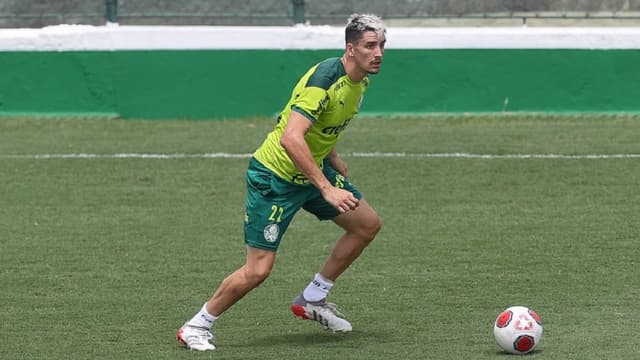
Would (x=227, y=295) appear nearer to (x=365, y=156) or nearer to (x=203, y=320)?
(x=203, y=320)

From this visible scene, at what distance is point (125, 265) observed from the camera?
33.8ft

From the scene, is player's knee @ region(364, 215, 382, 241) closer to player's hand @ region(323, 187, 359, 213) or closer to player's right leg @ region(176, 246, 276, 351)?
player's right leg @ region(176, 246, 276, 351)

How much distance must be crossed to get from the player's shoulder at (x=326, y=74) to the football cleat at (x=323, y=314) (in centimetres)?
147

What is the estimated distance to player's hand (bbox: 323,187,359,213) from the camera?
7.32 meters

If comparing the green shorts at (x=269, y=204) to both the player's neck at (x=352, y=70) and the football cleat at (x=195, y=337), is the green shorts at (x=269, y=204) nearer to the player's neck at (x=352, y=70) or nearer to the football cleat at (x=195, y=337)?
the football cleat at (x=195, y=337)

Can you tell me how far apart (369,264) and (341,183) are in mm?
2206

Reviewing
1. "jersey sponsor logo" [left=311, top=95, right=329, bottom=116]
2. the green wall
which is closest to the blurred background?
the green wall

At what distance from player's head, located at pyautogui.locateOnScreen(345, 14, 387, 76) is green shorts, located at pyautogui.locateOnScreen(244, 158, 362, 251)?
0.81 metres

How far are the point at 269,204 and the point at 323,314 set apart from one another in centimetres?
88

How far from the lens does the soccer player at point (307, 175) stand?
747 cm

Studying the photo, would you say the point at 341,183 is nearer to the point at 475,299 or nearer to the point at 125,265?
the point at 475,299

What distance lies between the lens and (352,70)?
770 cm

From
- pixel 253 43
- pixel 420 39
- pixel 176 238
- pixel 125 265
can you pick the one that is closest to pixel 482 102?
pixel 420 39

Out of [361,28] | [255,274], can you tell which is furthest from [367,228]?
[361,28]
